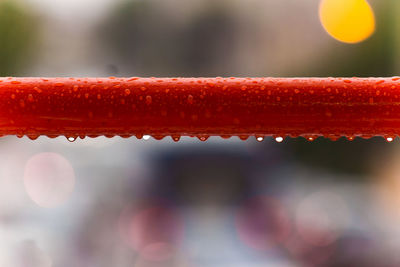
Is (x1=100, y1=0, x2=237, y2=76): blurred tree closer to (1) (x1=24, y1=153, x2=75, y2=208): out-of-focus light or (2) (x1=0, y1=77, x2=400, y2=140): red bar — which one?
(1) (x1=24, y1=153, x2=75, y2=208): out-of-focus light

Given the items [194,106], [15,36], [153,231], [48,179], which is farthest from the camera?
[15,36]

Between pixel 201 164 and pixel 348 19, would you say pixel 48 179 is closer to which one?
pixel 201 164

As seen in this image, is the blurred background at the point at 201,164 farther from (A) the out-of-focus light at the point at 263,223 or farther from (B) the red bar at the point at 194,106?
(B) the red bar at the point at 194,106

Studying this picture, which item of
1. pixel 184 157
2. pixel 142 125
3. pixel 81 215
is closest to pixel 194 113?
pixel 142 125

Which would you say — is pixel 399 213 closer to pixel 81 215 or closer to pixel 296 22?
pixel 296 22

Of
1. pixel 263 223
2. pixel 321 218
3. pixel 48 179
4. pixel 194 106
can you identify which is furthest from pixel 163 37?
pixel 194 106

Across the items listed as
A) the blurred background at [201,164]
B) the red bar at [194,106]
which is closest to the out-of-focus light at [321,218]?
the blurred background at [201,164]
